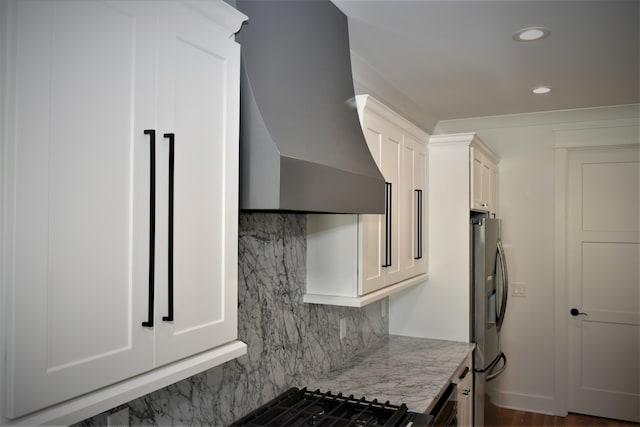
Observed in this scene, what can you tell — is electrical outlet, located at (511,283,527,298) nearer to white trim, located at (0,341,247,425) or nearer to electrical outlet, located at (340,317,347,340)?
electrical outlet, located at (340,317,347,340)

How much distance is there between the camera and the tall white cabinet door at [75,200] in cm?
86

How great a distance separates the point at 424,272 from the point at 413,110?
1242 millimetres

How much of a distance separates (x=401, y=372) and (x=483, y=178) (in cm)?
174

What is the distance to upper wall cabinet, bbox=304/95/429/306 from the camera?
2383 mm

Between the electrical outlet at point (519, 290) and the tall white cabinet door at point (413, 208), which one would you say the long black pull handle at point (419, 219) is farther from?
the electrical outlet at point (519, 290)

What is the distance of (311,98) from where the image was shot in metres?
1.77

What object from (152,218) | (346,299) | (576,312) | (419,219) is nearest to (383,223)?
(346,299)

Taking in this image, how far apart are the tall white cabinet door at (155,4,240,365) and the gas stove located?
786 mm

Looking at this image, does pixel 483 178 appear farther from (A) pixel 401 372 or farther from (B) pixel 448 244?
(A) pixel 401 372

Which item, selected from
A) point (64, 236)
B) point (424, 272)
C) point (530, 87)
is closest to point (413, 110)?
point (530, 87)

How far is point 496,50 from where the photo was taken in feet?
8.77

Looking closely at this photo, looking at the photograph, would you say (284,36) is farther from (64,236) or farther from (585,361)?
(585,361)

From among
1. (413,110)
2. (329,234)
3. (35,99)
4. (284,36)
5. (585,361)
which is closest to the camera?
(35,99)

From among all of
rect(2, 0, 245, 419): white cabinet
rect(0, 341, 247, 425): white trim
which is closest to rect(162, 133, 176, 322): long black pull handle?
rect(2, 0, 245, 419): white cabinet
